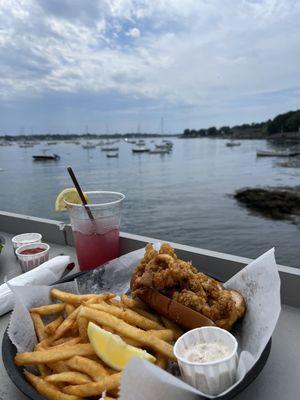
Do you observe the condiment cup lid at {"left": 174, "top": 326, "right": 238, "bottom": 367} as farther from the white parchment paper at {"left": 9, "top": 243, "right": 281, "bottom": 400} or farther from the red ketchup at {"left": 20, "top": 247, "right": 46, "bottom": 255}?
the red ketchup at {"left": 20, "top": 247, "right": 46, "bottom": 255}

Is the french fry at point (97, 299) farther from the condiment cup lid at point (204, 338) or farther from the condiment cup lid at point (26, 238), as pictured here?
the condiment cup lid at point (26, 238)

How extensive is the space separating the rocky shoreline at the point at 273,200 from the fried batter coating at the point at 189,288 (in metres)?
27.6

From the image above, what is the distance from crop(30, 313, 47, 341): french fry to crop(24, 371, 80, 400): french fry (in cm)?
26

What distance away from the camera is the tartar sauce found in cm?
137

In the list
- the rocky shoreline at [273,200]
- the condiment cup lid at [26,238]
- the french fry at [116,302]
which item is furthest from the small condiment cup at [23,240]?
the rocky shoreline at [273,200]

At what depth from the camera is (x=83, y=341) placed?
1590 mm

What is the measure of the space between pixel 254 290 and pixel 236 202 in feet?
108

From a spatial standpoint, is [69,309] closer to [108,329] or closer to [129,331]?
[108,329]

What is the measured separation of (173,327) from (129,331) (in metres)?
0.26

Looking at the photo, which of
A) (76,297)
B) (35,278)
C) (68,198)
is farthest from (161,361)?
(68,198)

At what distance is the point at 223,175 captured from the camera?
172 ft

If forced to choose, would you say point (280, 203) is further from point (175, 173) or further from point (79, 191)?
point (79, 191)

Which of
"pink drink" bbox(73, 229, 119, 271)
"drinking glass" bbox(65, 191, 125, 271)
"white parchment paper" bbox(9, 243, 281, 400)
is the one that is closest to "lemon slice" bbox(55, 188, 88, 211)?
"drinking glass" bbox(65, 191, 125, 271)

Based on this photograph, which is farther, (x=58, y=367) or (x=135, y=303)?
(x=135, y=303)
